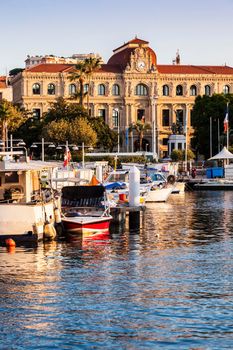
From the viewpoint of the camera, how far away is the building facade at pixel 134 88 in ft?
579

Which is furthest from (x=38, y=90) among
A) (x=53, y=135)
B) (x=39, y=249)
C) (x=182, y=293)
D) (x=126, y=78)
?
(x=182, y=293)

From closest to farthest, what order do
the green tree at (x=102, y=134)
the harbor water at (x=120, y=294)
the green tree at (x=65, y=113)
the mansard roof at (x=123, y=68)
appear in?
the harbor water at (x=120, y=294) → the green tree at (x=65, y=113) → the green tree at (x=102, y=134) → the mansard roof at (x=123, y=68)

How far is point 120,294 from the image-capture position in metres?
32.3

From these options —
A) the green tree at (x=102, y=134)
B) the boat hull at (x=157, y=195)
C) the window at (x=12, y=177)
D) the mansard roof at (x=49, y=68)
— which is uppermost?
the mansard roof at (x=49, y=68)

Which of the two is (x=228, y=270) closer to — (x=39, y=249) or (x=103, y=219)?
(x=39, y=249)

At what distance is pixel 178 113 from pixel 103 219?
444 ft

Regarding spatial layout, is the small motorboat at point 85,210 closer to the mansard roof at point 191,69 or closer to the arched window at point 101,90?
the arched window at point 101,90

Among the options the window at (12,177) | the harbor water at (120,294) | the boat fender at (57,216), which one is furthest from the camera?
the boat fender at (57,216)

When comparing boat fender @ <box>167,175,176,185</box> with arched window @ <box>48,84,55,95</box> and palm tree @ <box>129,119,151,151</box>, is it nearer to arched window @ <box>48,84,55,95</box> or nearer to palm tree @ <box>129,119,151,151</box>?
palm tree @ <box>129,119,151,151</box>

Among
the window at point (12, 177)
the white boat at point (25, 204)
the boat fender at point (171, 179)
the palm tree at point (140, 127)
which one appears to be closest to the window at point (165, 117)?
the palm tree at point (140, 127)

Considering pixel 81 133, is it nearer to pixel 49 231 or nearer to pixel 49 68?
pixel 49 68

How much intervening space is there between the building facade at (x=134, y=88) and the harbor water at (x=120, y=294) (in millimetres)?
128224

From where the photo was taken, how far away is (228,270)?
122 ft

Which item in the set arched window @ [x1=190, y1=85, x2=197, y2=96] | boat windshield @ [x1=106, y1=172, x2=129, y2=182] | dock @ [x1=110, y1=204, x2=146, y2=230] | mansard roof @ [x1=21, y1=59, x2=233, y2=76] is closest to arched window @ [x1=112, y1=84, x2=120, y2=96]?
mansard roof @ [x1=21, y1=59, x2=233, y2=76]
